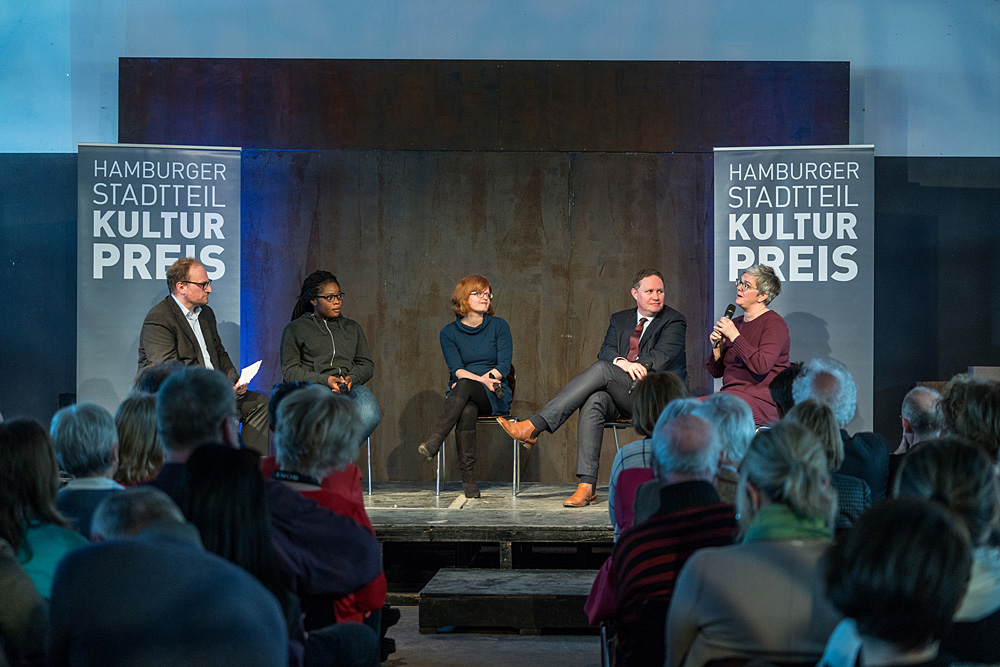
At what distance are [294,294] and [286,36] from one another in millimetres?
1683

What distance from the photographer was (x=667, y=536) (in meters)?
2.14

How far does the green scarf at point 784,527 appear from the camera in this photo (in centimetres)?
175

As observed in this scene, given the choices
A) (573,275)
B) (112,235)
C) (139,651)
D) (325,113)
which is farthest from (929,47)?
(139,651)

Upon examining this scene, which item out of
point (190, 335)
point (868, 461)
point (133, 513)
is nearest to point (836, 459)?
point (868, 461)

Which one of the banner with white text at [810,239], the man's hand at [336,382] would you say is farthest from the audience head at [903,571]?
the banner with white text at [810,239]

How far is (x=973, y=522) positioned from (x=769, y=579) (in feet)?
1.17

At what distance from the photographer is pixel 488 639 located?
3959 millimetres

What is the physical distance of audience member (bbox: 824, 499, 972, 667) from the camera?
1241mm

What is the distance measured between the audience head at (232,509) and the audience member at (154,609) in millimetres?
489

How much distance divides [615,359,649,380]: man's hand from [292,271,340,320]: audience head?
1.60 meters

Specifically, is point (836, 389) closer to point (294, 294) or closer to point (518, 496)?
point (518, 496)

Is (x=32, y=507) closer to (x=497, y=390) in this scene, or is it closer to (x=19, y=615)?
(x=19, y=615)

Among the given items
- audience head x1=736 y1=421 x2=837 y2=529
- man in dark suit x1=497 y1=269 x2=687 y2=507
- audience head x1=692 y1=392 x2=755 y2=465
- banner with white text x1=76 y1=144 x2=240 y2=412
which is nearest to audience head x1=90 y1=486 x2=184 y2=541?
audience head x1=736 y1=421 x2=837 y2=529

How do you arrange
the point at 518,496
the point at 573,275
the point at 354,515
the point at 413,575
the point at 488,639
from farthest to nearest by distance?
the point at 573,275 → the point at 518,496 → the point at 413,575 → the point at 488,639 → the point at 354,515
